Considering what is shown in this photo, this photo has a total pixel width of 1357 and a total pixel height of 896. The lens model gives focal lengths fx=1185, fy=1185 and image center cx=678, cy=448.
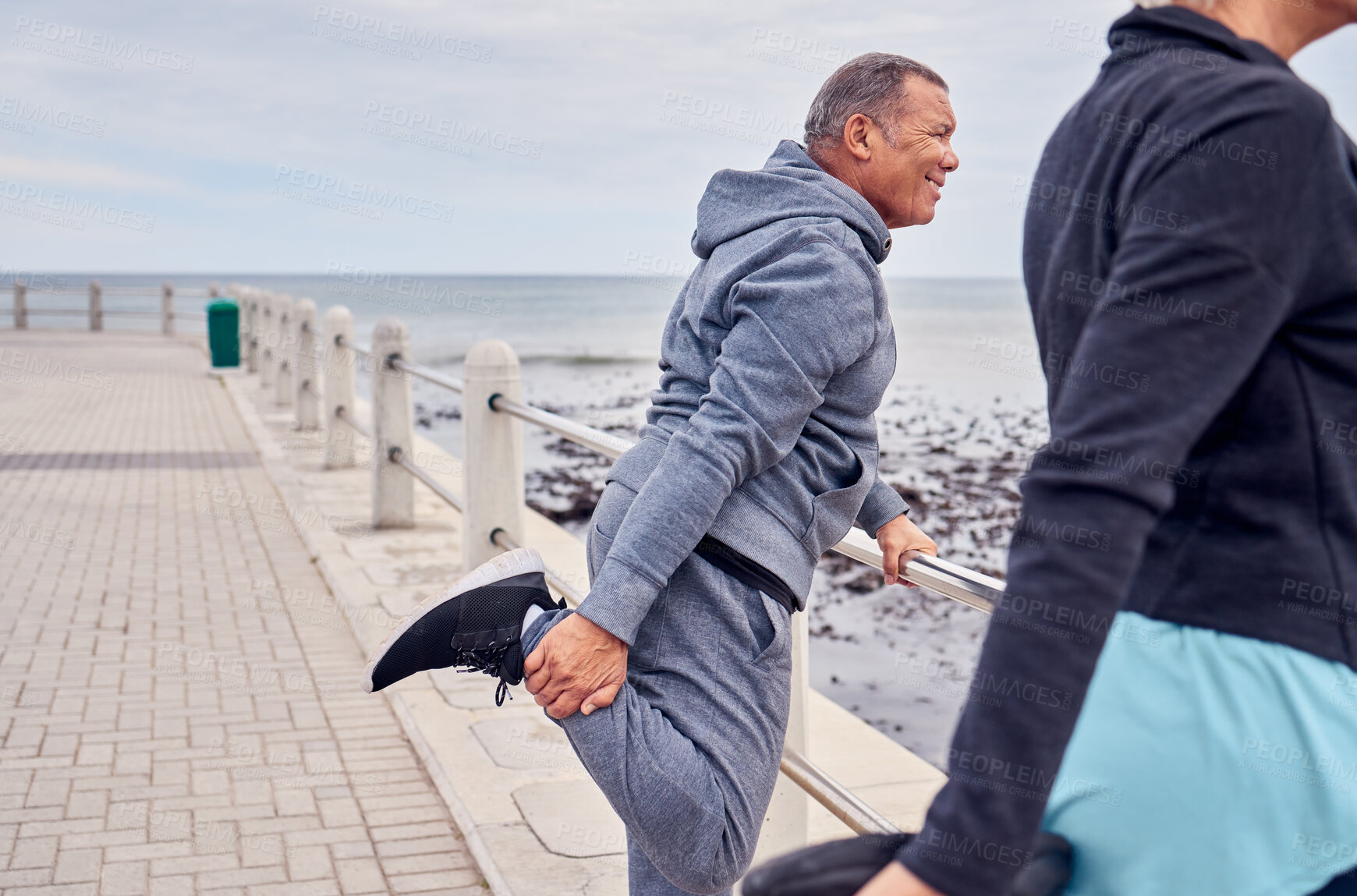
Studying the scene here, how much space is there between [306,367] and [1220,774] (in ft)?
36.0

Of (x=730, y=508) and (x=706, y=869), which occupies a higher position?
(x=730, y=508)

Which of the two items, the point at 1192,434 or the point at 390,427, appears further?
the point at 390,427

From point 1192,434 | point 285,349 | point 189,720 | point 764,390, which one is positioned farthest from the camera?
point 285,349

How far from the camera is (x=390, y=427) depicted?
24.5 ft

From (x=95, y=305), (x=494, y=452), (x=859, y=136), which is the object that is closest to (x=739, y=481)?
(x=859, y=136)

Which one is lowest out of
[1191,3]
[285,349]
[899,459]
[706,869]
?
[899,459]

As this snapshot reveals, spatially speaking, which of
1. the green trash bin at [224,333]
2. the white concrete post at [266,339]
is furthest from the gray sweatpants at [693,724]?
the green trash bin at [224,333]

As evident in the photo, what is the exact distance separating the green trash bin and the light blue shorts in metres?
18.5

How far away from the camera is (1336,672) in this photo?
91 cm

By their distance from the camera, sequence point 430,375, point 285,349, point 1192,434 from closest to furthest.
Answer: point 1192,434
point 430,375
point 285,349

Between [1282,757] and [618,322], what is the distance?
66671mm

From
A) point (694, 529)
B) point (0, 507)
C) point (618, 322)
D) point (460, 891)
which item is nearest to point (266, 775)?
point (460, 891)

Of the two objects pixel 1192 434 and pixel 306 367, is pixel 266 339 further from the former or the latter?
Answer: pixel 1192 434

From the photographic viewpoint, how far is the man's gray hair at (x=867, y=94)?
183cm
